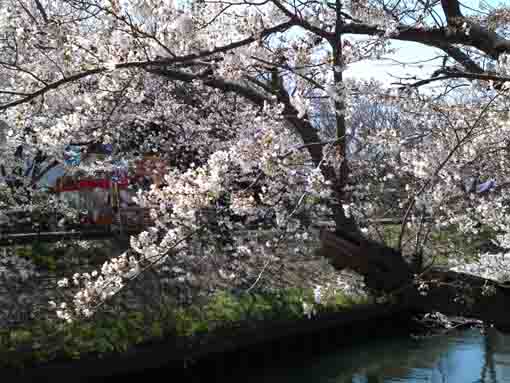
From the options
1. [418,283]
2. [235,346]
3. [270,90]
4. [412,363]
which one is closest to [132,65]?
[270,90]

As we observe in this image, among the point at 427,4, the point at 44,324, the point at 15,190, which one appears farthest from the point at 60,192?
the point at 427,4

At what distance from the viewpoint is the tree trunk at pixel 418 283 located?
3732mm

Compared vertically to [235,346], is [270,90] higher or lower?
higher

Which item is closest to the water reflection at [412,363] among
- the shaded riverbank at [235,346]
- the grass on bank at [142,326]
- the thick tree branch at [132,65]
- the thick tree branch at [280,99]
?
the shaded riverbank at [235,346]

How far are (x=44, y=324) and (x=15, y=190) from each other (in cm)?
202

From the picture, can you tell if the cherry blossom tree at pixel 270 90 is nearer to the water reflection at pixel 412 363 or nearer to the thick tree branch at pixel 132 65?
the thick tree branch at pixel 132 65

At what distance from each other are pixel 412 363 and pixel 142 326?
4.75 m

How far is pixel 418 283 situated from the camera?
378 cm

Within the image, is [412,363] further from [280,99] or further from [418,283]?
[280,99]

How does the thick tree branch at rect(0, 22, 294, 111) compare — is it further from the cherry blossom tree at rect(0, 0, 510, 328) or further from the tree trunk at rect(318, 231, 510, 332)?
the tree trunk at rect(318, 231, 510, 332)

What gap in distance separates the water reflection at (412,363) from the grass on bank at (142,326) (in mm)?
891

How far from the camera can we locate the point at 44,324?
314 inches

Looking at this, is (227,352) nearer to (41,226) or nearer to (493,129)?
(41,226)

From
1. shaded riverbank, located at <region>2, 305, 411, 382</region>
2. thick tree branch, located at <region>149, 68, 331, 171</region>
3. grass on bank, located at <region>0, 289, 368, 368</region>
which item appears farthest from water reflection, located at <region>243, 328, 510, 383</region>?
thick tree branch, located at <region>149, 68, 331, 171</region>
